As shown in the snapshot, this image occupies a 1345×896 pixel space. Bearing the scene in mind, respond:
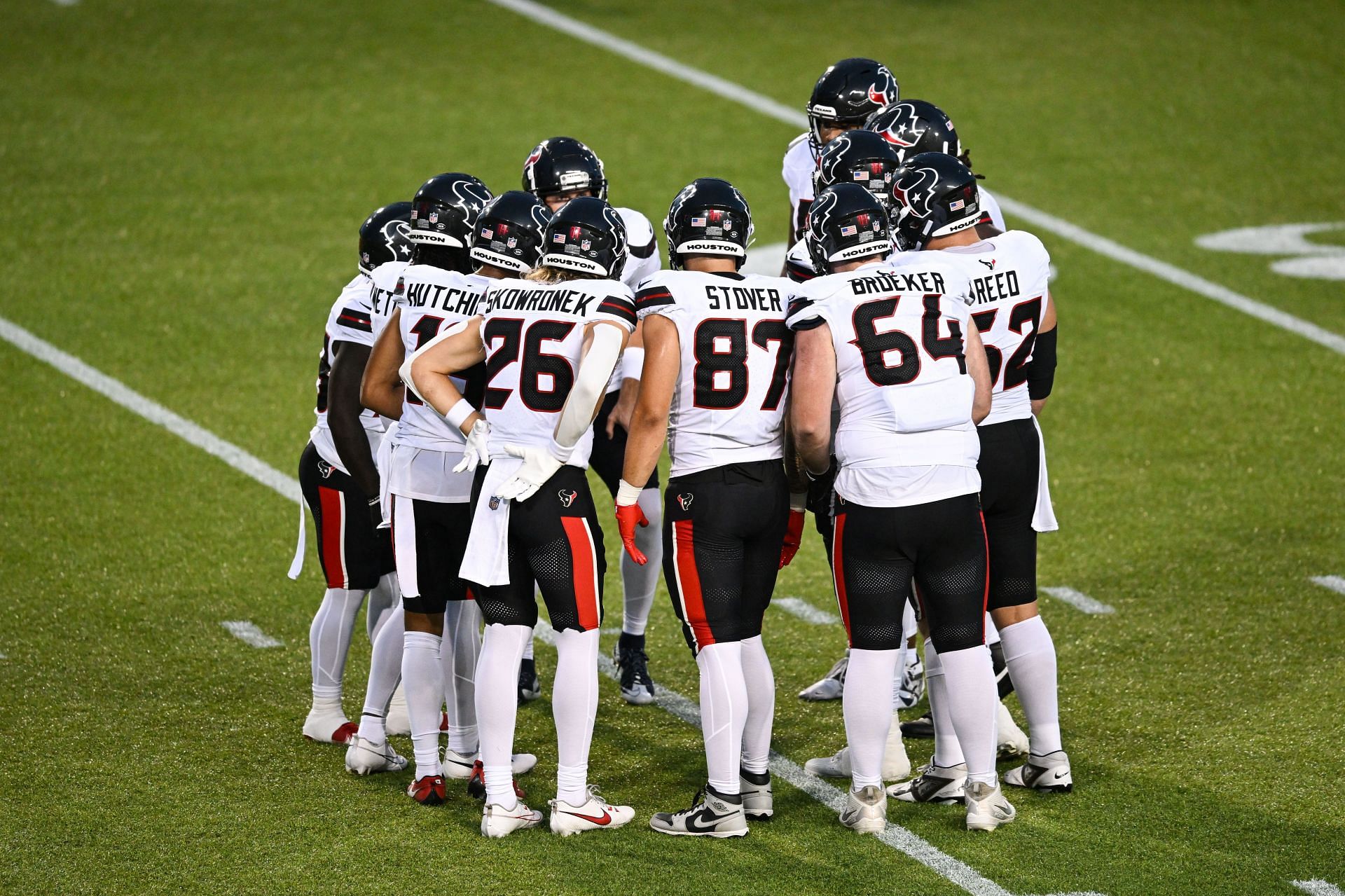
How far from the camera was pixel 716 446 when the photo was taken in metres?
4.55

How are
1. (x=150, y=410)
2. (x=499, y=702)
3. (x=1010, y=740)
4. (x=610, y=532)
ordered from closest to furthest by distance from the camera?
(x=499, y=702)
(x=1010, y=740)
(x=610, y=532)
(x=150, y=410)

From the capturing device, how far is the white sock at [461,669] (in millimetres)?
5055

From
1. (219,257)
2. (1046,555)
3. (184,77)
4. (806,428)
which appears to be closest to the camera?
(806,428)

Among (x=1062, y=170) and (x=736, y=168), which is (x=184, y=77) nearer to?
(x=736, y=168)

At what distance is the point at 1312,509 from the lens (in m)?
7.61

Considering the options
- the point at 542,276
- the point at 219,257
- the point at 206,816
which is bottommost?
the point at 206,816

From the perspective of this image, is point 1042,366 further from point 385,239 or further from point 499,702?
point 385,239

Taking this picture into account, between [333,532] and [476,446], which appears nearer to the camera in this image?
[476,446]

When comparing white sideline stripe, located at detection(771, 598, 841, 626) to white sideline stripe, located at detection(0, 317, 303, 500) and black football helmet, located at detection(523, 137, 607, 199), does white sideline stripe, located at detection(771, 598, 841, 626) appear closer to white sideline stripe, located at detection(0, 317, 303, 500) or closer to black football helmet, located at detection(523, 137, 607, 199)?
black football helmet, located at detection(523, 137, 607, 199)

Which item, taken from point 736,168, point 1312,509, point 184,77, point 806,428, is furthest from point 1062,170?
point 806,428

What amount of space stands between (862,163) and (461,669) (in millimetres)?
Answer: 2157

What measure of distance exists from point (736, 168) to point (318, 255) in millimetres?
3331

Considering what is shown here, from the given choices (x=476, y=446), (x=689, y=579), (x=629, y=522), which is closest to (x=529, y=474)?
(x=476, y=446)

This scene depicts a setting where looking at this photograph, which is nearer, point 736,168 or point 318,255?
point 318,255
